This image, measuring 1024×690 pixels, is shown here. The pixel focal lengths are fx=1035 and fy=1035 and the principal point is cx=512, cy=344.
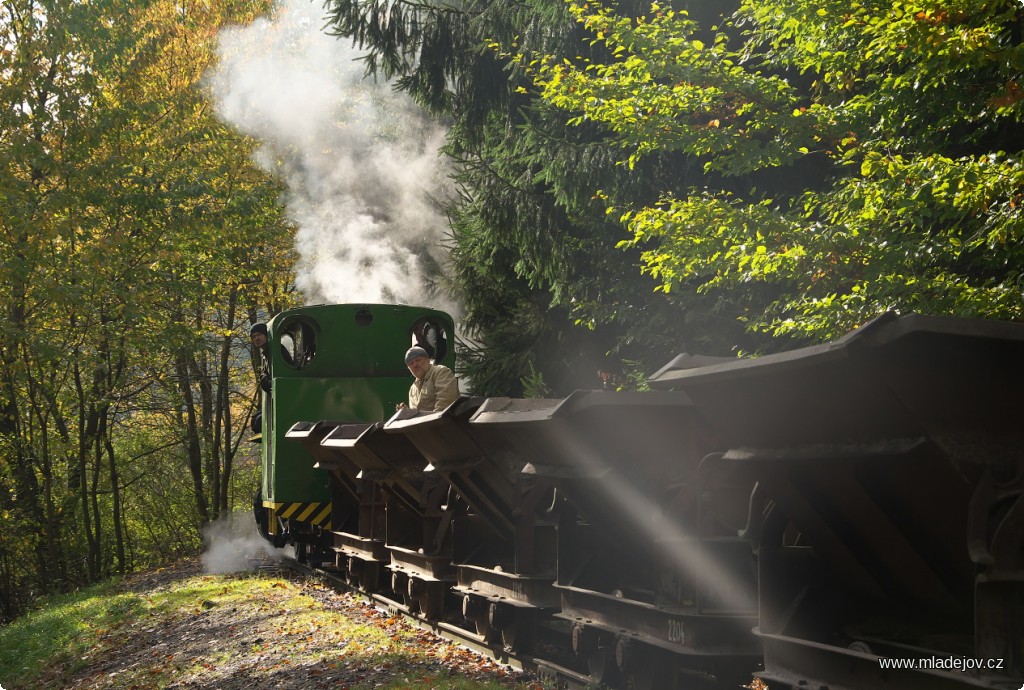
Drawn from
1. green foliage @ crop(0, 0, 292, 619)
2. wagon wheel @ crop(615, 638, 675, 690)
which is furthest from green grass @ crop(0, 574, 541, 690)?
green foliage @ crop(0, 0, 292, 619)

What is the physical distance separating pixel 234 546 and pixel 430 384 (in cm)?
1237

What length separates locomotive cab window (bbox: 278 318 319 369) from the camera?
13.4 metres

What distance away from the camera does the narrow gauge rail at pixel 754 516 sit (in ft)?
11.4

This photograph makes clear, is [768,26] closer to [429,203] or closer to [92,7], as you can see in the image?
[92,7]

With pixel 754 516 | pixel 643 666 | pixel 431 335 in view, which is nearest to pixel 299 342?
pixel 431 335

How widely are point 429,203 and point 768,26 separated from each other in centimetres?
1830

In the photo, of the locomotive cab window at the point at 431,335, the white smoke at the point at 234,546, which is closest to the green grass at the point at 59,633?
the white smoke at the point at 234,546

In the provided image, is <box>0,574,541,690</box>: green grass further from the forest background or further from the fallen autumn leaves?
the forest background

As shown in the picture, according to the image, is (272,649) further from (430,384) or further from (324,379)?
(324,379)

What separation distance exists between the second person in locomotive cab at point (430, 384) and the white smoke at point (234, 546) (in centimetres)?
797

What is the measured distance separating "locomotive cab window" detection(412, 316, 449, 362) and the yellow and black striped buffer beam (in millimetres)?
2453

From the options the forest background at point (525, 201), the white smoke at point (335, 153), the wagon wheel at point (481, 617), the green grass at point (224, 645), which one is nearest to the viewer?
the green grass at point (224, 645)

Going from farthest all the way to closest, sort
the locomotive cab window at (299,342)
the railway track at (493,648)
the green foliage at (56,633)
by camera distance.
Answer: the locomotive cab window at (299,342) < the green foliage at (56,633) < the railway track at (493,648)

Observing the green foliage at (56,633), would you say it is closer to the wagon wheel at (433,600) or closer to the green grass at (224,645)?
the green grass at (224,645)
